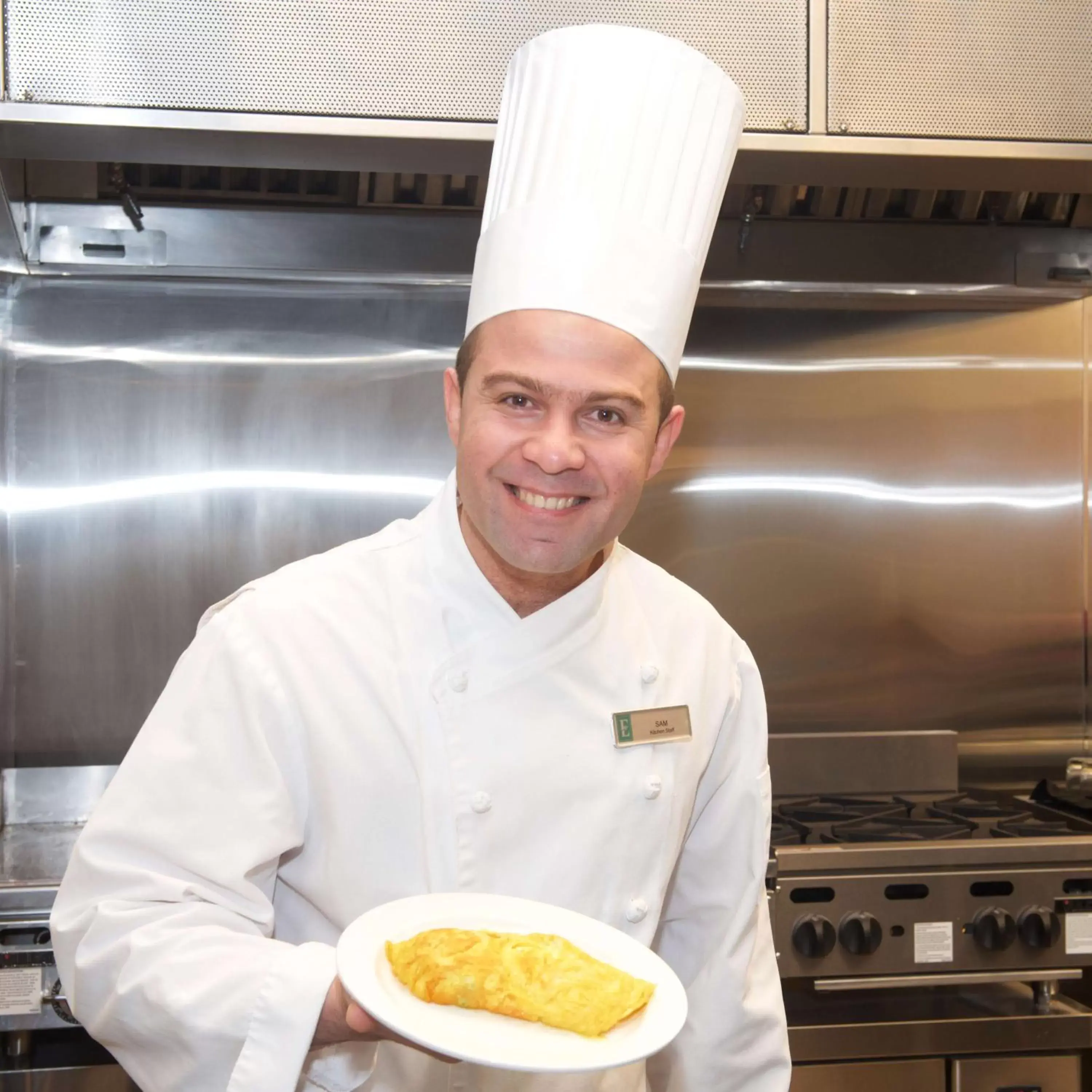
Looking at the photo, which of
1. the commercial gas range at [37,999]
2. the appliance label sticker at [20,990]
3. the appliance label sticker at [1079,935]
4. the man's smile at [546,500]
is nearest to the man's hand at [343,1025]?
the man's smile at [546,500]

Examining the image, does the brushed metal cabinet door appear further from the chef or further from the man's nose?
the man's nose

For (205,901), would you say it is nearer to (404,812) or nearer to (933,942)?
(404,812)

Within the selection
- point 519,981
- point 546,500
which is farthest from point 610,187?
point 519,981

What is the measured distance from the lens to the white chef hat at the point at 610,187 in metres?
1.39

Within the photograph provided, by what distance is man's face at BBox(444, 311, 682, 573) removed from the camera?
4.27 feet

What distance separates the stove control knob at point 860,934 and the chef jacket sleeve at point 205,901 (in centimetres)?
118

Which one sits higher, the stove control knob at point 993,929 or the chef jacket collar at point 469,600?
the chef jacket collar at point 469,600

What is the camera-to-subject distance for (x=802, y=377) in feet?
9.58

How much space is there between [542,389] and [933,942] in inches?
58.0

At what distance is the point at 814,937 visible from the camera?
2.21 m

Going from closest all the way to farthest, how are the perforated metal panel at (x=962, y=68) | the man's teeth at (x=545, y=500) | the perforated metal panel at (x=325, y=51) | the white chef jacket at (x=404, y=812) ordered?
the white chef jacket at (x=404, y=812) → the man's teeth at (x=545, y=500) → the perforated metal panel at (x=325, y=51) → the perforated metal panel at (x=962, y=68)

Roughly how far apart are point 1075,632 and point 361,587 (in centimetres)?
214

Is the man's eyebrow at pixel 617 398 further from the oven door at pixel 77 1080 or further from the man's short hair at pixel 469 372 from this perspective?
the oven door at pixel 77 1080

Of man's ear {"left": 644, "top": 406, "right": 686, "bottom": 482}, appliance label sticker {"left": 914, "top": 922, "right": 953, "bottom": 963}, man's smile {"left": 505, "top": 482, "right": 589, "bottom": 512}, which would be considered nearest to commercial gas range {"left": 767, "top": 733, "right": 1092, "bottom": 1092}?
appliance label sticker {"left": 914, "top": 922, "right": 953, "bottom": 963}
